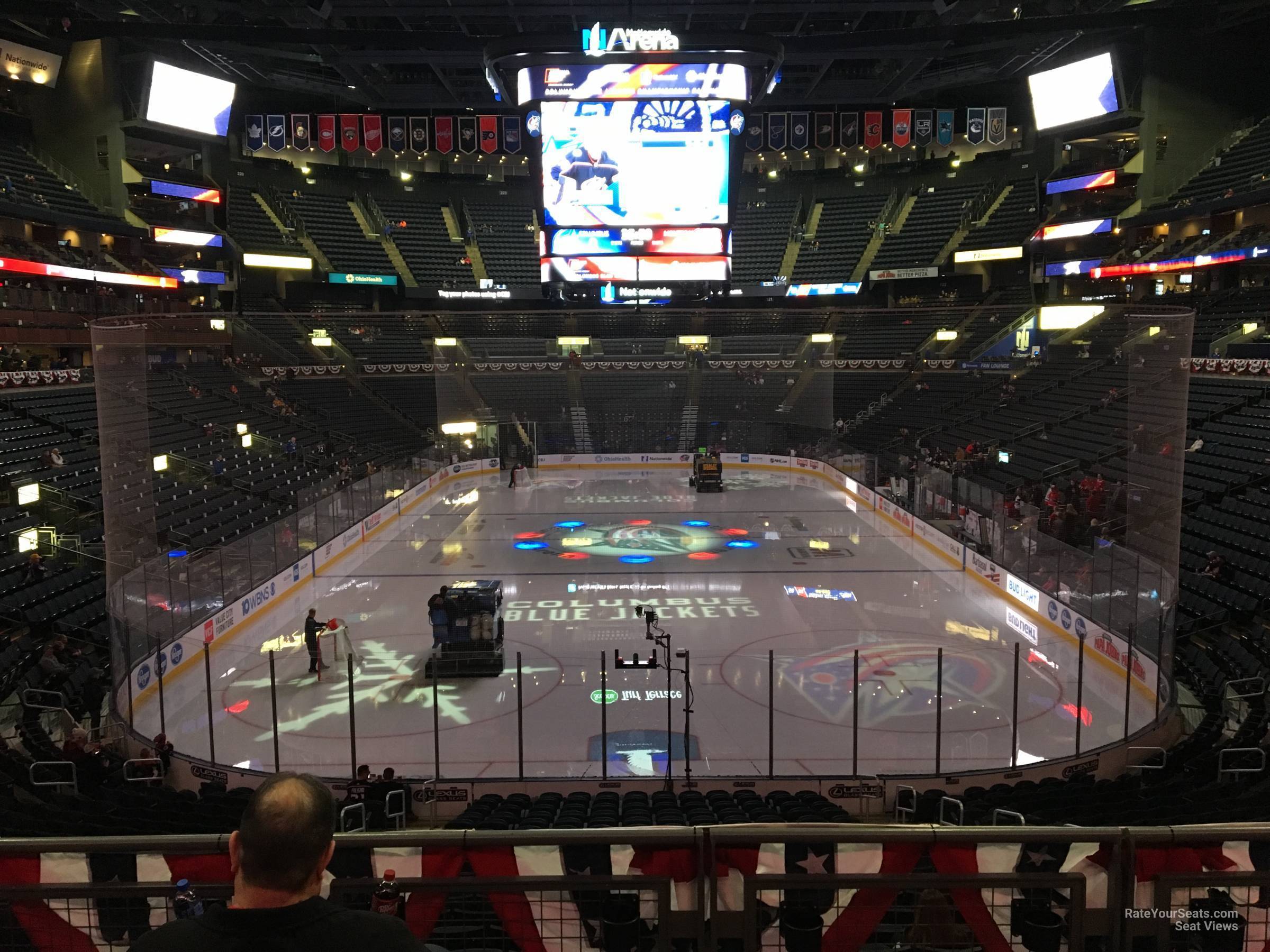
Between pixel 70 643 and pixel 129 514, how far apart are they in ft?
9.75

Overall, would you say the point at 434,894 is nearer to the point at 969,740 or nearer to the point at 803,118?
the point at 969,740

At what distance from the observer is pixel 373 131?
145ft

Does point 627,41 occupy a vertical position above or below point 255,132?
below

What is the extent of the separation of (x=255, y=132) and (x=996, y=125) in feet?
124

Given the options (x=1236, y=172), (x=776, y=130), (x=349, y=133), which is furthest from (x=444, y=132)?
(x=1236, y=172)

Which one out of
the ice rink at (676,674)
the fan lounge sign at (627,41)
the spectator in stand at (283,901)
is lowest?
the ice rink at (676,674)

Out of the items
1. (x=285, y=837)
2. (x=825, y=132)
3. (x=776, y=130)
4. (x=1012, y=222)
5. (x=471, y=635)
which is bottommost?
(x=471, y=635)

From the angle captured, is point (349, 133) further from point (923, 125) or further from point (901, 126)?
point (923, 125)

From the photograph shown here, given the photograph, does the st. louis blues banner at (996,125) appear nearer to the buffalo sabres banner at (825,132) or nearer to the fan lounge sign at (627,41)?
the buffalo sabres banner at (825,132)

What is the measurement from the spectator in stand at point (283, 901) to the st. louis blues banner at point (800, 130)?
45736mm

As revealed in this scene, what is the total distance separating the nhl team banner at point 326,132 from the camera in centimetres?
4403

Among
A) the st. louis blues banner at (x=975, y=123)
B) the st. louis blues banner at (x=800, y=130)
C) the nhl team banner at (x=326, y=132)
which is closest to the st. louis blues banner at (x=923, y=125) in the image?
the st. louis blues banner at (x=975, y=123)

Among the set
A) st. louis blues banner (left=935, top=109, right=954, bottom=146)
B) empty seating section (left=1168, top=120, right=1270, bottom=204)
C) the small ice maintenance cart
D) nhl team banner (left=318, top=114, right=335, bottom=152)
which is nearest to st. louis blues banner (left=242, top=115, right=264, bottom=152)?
nhl team banner (left=318, top=114, right=335, bottom=152)

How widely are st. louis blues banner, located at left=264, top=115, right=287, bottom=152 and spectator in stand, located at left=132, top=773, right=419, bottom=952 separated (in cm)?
4945
